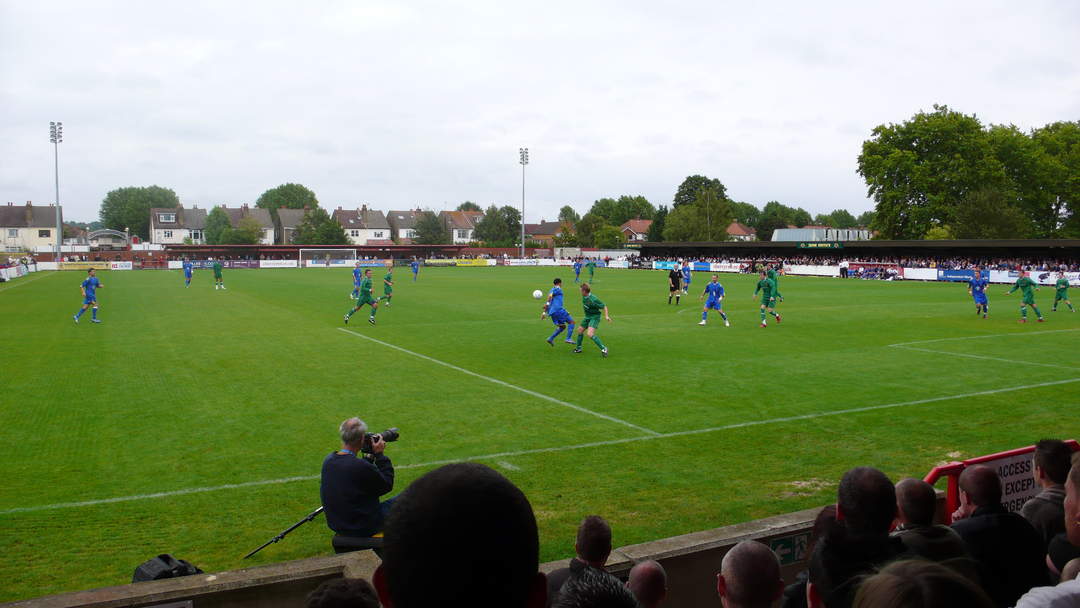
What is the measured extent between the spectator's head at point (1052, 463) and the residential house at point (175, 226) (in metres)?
156

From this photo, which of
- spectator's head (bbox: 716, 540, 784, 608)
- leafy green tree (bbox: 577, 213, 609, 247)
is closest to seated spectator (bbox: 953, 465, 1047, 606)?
spectator's head (bbox: 716, 540, 784, 608)

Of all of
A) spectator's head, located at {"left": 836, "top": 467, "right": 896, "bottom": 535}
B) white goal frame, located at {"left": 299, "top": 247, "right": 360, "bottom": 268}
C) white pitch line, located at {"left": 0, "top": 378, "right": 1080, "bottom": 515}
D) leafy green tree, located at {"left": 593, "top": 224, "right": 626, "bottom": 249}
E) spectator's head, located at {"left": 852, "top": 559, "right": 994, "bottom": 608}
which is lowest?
white pitch line, located at {"left": 0, "top": 378, "right": 1080, "bottom": 515}

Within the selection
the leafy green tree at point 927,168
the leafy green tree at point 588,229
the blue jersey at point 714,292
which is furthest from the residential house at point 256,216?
the blue jersey at point 714,292

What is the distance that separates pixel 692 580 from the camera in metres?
5.31

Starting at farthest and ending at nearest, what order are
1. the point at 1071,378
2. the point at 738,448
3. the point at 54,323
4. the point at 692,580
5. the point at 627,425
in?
1. the point at 54,323
2. the point at 1071,378
3. the point at 627,425
4. the point at 738,448
5. the point at 692,580

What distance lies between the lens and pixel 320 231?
118 meters

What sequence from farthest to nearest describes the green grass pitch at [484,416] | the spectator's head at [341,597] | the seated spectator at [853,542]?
the green grass pitch at [484,416]
the seated spectator at [853,542]
the spectator's head at [341,597]

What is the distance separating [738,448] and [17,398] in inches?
542

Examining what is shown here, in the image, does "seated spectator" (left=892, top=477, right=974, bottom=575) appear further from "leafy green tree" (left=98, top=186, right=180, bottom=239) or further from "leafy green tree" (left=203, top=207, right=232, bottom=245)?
"leafy green tree" (left=98, top=186, right=180, bottom=239)

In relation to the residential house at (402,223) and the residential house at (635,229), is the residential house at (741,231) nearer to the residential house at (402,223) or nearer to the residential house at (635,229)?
the residential house at (635,229)

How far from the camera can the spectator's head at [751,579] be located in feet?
11.3

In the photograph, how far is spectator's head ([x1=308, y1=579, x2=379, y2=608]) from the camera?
9.62 feet

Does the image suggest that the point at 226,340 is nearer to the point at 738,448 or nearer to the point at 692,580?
the point at 738,448

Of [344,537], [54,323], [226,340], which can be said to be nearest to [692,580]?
[344,537]
